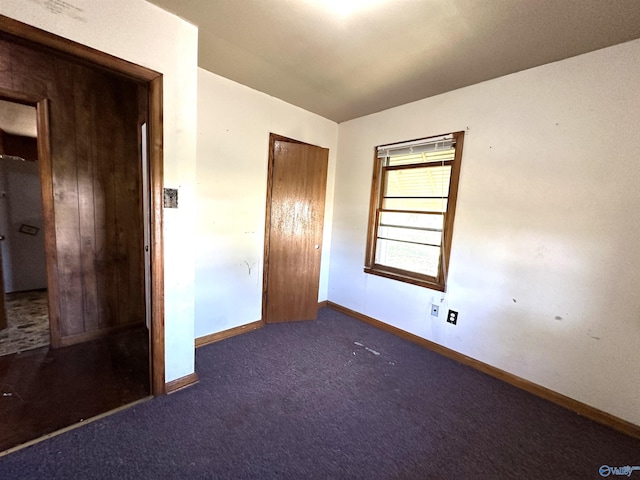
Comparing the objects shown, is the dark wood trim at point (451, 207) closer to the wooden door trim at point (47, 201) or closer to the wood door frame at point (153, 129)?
the wood door frame at point (153, 129)

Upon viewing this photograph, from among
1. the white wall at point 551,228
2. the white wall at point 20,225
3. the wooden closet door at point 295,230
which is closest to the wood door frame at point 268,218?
the wooden closet door at point 295,230

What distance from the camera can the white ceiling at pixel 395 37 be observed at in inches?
57.4

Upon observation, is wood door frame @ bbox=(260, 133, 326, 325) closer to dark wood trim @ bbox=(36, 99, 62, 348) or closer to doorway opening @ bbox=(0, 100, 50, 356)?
dark wood trim @ bbox=(36, 99, 62, 348)

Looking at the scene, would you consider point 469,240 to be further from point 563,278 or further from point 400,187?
point 400,187

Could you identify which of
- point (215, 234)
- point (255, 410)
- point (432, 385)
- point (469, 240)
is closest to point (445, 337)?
point (432, 385)

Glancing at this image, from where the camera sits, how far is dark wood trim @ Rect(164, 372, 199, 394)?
183 cm

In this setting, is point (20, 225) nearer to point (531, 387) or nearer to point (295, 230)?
point (295, 230)

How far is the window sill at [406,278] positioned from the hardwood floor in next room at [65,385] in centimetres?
233

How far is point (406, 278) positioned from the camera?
2801 mm

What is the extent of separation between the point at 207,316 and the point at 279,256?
0.94 meters

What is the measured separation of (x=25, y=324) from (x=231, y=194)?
243 cm

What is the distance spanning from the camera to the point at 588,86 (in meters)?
1.80

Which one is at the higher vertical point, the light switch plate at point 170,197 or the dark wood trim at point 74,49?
the dark wood trim at point 74,49

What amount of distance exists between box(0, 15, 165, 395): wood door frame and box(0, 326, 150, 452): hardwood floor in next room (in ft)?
0.99
